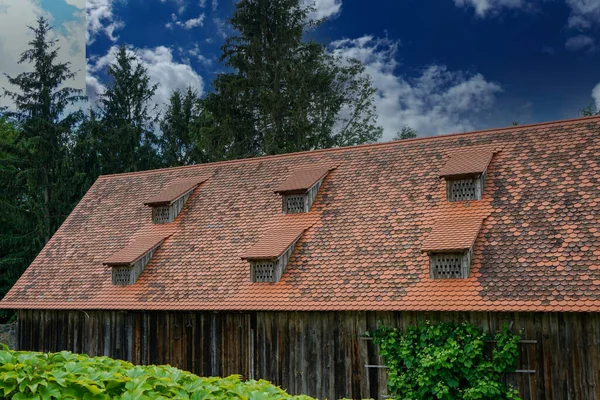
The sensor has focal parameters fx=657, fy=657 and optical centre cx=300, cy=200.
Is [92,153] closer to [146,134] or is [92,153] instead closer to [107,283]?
[146,134]

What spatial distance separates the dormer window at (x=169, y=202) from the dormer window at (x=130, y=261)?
1.39 m

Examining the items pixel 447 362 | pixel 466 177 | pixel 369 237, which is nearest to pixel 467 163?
pixel 466 177

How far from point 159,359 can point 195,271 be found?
8.53 feet

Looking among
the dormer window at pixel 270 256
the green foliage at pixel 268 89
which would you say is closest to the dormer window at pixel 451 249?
the dormer window at pixel 270 256

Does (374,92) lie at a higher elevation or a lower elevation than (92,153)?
higher

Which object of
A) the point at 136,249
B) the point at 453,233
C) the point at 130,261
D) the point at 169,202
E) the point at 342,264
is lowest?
the point at 342,264

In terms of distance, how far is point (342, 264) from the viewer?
16.7 meters

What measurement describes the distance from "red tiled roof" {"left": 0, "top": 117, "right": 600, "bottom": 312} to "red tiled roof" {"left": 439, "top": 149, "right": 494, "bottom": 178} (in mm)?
427

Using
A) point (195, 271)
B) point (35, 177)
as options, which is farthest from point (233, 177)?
point (35, 177)

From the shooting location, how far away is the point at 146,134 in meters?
41.1

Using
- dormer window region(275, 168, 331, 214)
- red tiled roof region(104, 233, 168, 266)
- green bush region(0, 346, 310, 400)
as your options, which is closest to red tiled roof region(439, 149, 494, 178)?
dormer window region(275, 168, 331, 214)

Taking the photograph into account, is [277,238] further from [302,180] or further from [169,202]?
[169,202]

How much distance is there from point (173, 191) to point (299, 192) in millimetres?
4961

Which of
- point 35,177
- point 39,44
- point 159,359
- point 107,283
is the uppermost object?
point 39,44
